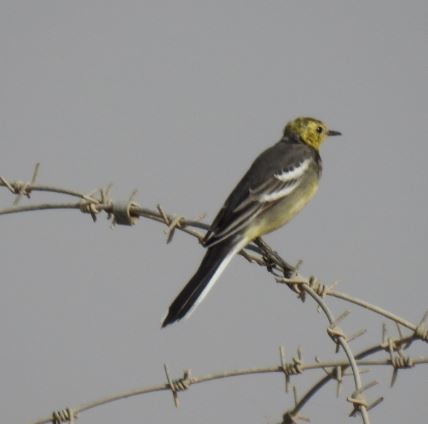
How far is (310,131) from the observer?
29.6 feet

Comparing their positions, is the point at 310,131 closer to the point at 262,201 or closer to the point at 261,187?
Result: the point at 261,187

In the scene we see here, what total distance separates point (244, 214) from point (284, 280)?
7.44ft

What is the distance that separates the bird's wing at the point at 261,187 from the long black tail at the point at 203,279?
8 cm

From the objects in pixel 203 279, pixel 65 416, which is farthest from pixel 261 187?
pixel 65 416

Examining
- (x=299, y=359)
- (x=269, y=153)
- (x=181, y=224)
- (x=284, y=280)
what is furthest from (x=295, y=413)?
(x=269, y=153)

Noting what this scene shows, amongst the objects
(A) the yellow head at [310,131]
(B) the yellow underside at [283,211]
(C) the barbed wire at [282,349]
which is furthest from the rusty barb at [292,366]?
(A) the yellow head at [310,131]

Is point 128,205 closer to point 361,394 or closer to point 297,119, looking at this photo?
point 361,394

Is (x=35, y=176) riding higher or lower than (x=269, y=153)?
lower

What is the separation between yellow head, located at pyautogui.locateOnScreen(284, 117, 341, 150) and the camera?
8.98 m

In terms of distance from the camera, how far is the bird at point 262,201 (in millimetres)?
5871

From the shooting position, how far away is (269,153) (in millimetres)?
8109

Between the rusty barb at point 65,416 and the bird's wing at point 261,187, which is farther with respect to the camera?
the bird's wing at point 261,187

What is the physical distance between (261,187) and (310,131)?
5.92 ft

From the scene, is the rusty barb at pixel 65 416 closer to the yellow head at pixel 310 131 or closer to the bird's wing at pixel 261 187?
the bird's wing at pixel 261 187
